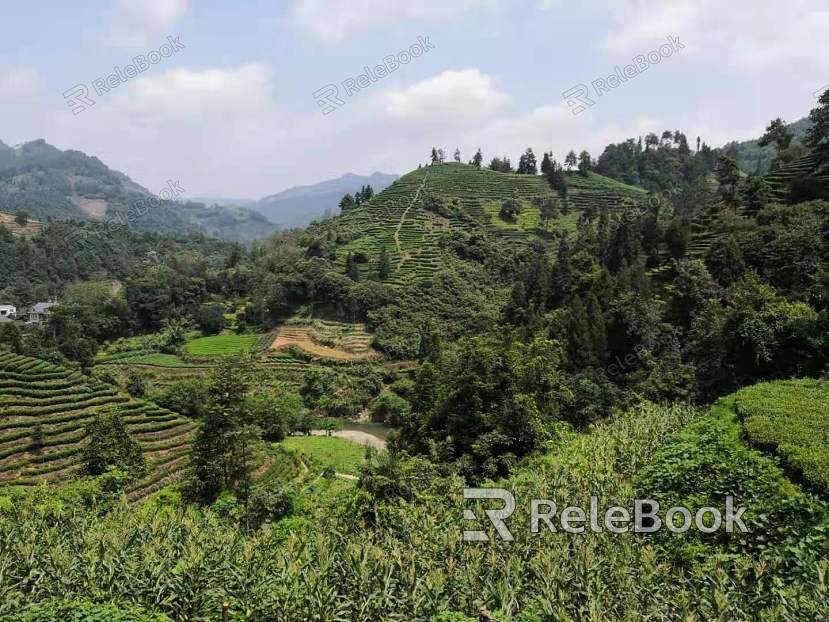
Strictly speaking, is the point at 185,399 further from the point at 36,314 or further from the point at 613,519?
the point at 36,314

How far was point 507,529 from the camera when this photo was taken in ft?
26.2

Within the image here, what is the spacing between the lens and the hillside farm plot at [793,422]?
692 cm

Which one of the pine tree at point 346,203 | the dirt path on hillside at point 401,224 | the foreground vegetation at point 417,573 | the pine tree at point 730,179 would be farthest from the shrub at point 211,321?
the pine tree at point 730,179

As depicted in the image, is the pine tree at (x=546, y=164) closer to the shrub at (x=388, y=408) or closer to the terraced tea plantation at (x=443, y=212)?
the terraced tea plantation at (x=443, y=212)

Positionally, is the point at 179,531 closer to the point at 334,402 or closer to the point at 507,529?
the point at 507,529

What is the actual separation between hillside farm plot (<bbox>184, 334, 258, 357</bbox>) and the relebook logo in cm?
3648

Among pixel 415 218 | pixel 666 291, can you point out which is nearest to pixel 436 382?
pixel 666 291

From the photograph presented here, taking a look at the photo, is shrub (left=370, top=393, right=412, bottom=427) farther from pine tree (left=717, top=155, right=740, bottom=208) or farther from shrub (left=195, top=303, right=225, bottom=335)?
pine tree (left=717, top=155, right=740, bottom=208)

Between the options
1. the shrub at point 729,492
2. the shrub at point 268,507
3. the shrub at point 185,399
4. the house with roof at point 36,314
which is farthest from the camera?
the house with roof at point 36,314

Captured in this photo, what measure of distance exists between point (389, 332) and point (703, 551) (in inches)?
1471

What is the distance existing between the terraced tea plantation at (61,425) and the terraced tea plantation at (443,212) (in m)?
30.7

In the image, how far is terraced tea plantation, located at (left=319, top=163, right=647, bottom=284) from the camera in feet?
185

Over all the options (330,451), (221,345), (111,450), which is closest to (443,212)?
(221,345)

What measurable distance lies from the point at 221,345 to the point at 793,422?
45.0 metres
